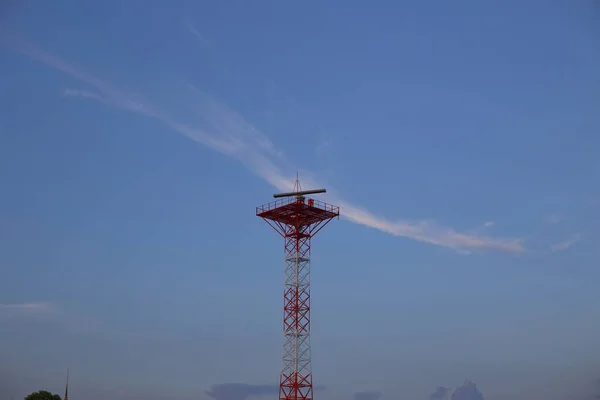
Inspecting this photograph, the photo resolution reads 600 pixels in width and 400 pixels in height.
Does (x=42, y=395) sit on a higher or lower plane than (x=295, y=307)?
lower

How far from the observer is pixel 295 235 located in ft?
374

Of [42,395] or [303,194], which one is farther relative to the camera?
[42,395]

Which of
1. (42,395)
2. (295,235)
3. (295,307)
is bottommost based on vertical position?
(42,395)

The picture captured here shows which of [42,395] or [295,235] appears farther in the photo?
[42,395]

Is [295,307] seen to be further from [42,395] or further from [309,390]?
[42,395]

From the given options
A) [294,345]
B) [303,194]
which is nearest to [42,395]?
[294,345]

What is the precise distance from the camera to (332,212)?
11425 centimetres

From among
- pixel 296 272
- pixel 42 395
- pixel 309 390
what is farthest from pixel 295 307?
pixel 42 395

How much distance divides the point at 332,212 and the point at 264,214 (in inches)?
450

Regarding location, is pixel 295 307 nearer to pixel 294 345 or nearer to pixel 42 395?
pixel 294 345

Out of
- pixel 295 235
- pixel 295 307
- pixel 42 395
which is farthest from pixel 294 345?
pixel 42 395

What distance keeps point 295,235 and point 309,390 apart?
25093 millimetres

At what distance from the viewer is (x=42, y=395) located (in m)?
137

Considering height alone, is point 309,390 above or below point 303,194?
below
